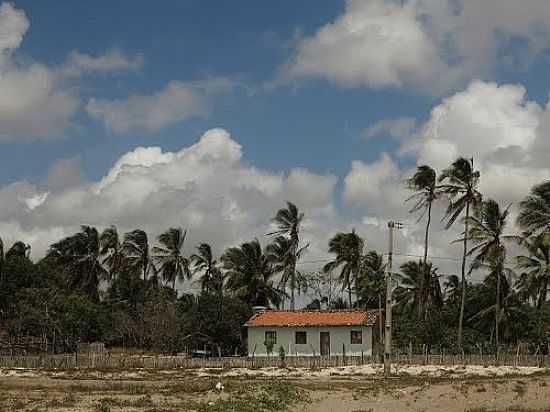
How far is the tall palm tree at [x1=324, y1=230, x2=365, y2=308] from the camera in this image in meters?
69.1

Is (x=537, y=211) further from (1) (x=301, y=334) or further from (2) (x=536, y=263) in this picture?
(1) (x=301, y=334)

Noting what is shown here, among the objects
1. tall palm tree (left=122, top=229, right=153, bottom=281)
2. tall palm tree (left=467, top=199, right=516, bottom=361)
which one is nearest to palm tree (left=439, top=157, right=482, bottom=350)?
tall palm tree (left=467, top=199, right=516, bottom=361)

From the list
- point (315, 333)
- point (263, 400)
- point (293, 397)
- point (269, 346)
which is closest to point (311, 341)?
point (315, 333)

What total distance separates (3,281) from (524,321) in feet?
145

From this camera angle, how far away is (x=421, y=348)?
5266cm

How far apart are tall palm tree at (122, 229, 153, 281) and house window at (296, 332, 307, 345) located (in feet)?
89.8

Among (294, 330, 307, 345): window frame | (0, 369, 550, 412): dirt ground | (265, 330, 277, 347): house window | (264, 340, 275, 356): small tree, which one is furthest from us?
(265, 330, 277, 347): house window

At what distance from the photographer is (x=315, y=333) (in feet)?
177

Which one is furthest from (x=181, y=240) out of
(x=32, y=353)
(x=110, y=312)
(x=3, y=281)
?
(x=32, y=353)

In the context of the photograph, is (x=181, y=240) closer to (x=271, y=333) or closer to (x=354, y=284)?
(x=354, y=284)

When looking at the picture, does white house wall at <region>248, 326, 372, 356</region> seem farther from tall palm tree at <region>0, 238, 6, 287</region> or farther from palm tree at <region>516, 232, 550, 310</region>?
tall palm tree at <region>0, 238, 6, 287</region>

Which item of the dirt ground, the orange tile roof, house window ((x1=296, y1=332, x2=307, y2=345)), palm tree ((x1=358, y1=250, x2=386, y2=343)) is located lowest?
the dirt ground

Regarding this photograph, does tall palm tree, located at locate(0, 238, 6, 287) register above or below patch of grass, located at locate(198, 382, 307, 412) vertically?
above

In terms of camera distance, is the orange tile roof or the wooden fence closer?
the wooden fence
